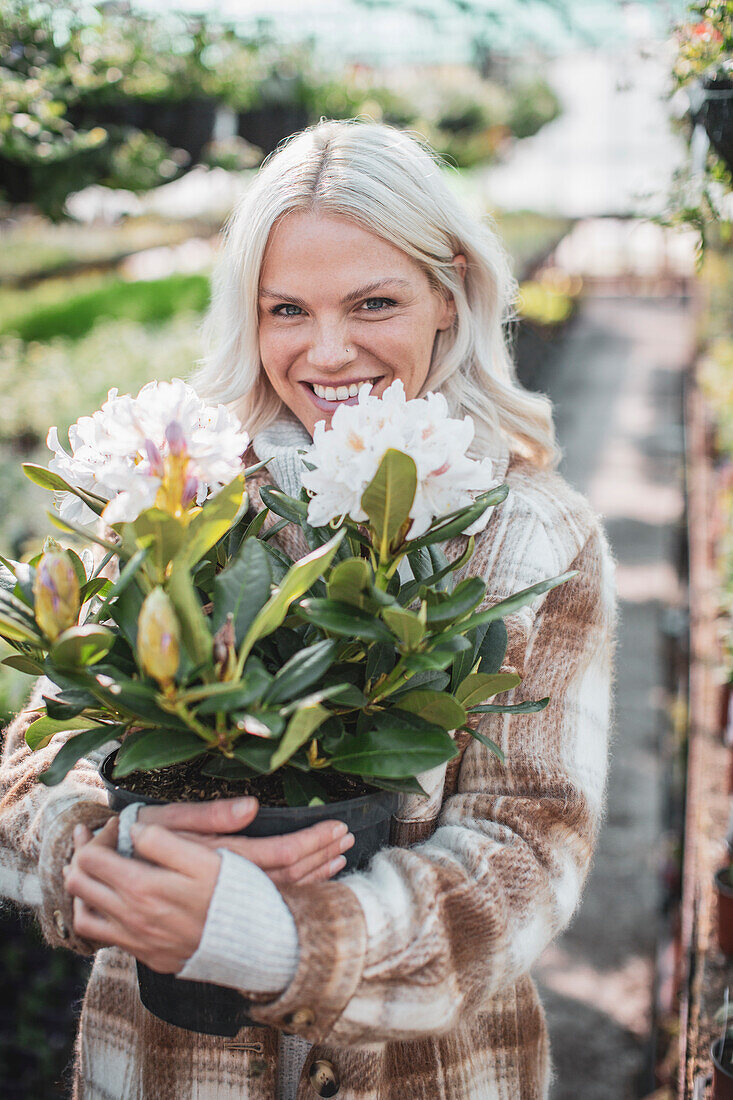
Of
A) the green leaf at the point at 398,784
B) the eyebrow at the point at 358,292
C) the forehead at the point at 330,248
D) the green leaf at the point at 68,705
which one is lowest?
the green leaf at the point at 398,784

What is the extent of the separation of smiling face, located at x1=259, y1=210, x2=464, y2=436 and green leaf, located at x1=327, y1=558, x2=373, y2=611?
55 centimetres

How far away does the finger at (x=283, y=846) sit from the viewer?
0.90 metres

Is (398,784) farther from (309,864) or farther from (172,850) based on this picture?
(172,850)

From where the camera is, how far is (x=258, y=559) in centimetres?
84

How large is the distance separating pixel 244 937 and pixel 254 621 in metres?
0.31

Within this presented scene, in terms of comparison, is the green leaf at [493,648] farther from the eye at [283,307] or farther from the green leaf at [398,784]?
the eye at [283,307]

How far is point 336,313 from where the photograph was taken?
4.22 ft

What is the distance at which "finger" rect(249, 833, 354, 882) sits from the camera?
91 cm

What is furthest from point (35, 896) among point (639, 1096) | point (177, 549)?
point (639, 1096)

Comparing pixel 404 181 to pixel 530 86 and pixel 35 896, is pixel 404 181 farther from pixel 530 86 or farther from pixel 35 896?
pixel 530 86

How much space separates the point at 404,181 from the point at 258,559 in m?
0.71

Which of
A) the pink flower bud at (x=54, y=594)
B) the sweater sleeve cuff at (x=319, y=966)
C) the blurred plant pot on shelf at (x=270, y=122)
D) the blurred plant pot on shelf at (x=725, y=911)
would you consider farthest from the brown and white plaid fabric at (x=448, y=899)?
the blurred plant pot on shelf at (x=270, y=122)

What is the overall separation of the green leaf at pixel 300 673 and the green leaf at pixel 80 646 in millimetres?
146

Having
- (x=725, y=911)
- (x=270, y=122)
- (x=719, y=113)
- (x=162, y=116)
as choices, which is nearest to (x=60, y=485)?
(x=719, y=113)
